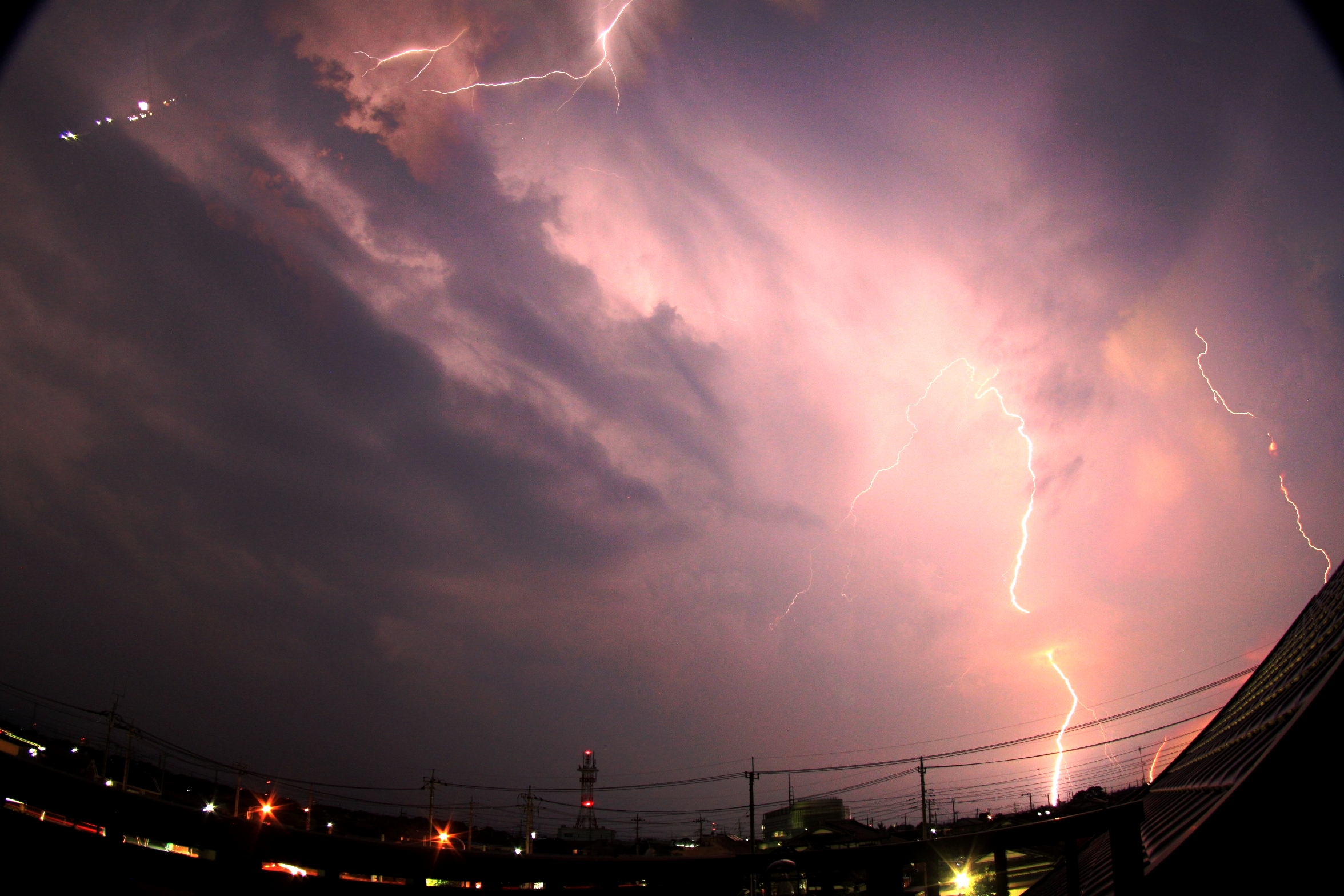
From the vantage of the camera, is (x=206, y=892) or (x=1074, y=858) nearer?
(x=206, y=892)

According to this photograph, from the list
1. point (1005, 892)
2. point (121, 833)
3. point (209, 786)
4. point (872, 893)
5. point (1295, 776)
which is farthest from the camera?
point (209, 786)

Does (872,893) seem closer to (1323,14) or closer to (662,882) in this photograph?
(662,882)

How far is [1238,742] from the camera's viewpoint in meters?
5.32

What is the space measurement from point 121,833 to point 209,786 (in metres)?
72.6

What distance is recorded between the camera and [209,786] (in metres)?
55.4

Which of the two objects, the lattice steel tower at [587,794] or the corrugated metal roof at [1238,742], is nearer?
the corrugated metal roof at [1238,742]

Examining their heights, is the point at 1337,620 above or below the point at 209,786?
above

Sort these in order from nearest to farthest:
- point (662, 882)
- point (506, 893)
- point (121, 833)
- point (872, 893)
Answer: point (121, 833) → point (506, 893) → point (662, 882) → point (872, 893)

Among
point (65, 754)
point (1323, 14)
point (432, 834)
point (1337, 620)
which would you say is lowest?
point (432, 834)

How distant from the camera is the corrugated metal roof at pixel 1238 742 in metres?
3.13

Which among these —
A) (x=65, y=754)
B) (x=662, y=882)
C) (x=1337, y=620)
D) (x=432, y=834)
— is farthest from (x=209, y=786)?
(x=1337, y=620)

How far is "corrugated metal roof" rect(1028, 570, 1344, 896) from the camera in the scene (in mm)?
3131

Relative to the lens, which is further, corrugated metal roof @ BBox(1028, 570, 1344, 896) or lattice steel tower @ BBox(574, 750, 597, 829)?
lattice steel tower @ BBox(574, 750, 597, 829)

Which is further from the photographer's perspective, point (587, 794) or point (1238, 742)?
point (587, 794)
